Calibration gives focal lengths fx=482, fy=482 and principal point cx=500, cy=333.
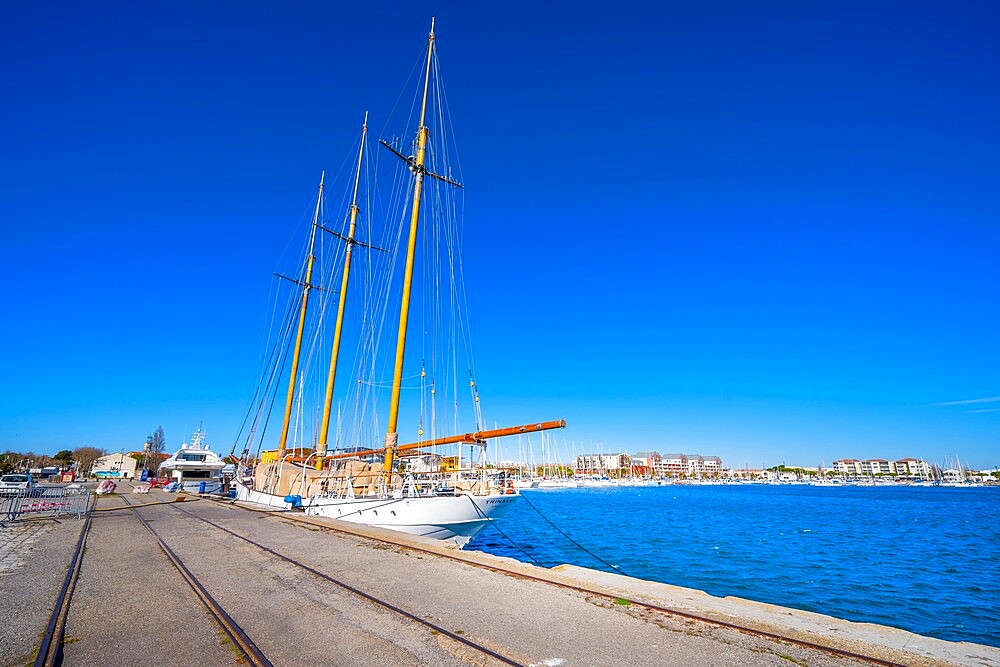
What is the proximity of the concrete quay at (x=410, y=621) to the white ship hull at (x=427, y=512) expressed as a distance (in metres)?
7.42

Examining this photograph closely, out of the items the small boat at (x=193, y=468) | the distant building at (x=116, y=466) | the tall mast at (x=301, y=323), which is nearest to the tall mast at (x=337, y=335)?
the tall mast at (x=301, y=323)

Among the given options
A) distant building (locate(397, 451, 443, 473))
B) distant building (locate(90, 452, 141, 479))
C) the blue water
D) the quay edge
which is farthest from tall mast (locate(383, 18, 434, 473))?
distant building (locate(90, 452, 141, 479))

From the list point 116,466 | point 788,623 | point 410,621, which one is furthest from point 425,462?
point 116,466

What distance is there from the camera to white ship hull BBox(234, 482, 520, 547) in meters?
19.7

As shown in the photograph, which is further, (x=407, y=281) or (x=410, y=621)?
(x=407, y=281)

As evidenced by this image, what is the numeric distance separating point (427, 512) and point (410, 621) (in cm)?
1279

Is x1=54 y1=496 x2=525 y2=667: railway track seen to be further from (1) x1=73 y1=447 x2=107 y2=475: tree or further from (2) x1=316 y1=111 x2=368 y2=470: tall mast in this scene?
(1) x1=73 y1=447 x2=107 y2=475: tree

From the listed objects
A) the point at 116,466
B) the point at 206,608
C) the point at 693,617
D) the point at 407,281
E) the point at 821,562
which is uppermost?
the point at 407,281

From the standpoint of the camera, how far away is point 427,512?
19562 mm

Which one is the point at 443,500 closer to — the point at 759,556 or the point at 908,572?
the point at 759,556

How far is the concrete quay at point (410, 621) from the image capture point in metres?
5.91

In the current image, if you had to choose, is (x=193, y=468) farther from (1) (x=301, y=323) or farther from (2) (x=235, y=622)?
(2) (x=235, y=622)

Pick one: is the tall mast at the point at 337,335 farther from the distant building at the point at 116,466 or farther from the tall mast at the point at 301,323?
the distant building at the point at 116,466

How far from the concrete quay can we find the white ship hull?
7.42 metres
